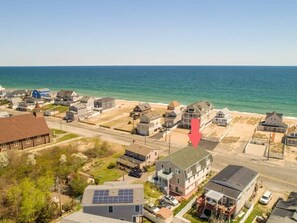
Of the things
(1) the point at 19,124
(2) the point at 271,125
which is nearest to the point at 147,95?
(2) the point at 271,125

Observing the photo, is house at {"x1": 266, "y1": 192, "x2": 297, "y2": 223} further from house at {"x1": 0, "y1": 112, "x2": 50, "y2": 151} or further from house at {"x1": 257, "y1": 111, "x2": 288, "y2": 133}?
house at {"x1": 0, "y1": 112, "x2": 50, "y2": 151}

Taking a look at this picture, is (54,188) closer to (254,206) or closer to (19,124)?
(19,124)

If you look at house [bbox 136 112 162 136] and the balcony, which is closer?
the balcony

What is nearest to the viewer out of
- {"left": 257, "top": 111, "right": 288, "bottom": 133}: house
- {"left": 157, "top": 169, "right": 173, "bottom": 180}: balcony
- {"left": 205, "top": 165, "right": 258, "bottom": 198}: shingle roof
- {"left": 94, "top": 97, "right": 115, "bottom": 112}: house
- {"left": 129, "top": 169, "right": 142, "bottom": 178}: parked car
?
{"left": 205, "top": 165, "right": 258, "bottom": 198}: shingle roof

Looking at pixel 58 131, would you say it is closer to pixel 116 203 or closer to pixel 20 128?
pixel 20 128

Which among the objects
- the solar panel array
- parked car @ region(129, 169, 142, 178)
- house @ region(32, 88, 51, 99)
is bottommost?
parked car @ region(129, 169, 142, 178)

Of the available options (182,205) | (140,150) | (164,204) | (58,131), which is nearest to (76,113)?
(58,131)

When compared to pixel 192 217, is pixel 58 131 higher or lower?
higher

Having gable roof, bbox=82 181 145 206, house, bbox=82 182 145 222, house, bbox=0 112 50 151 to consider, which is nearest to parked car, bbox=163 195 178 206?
house, bbox=82 182 145 222
